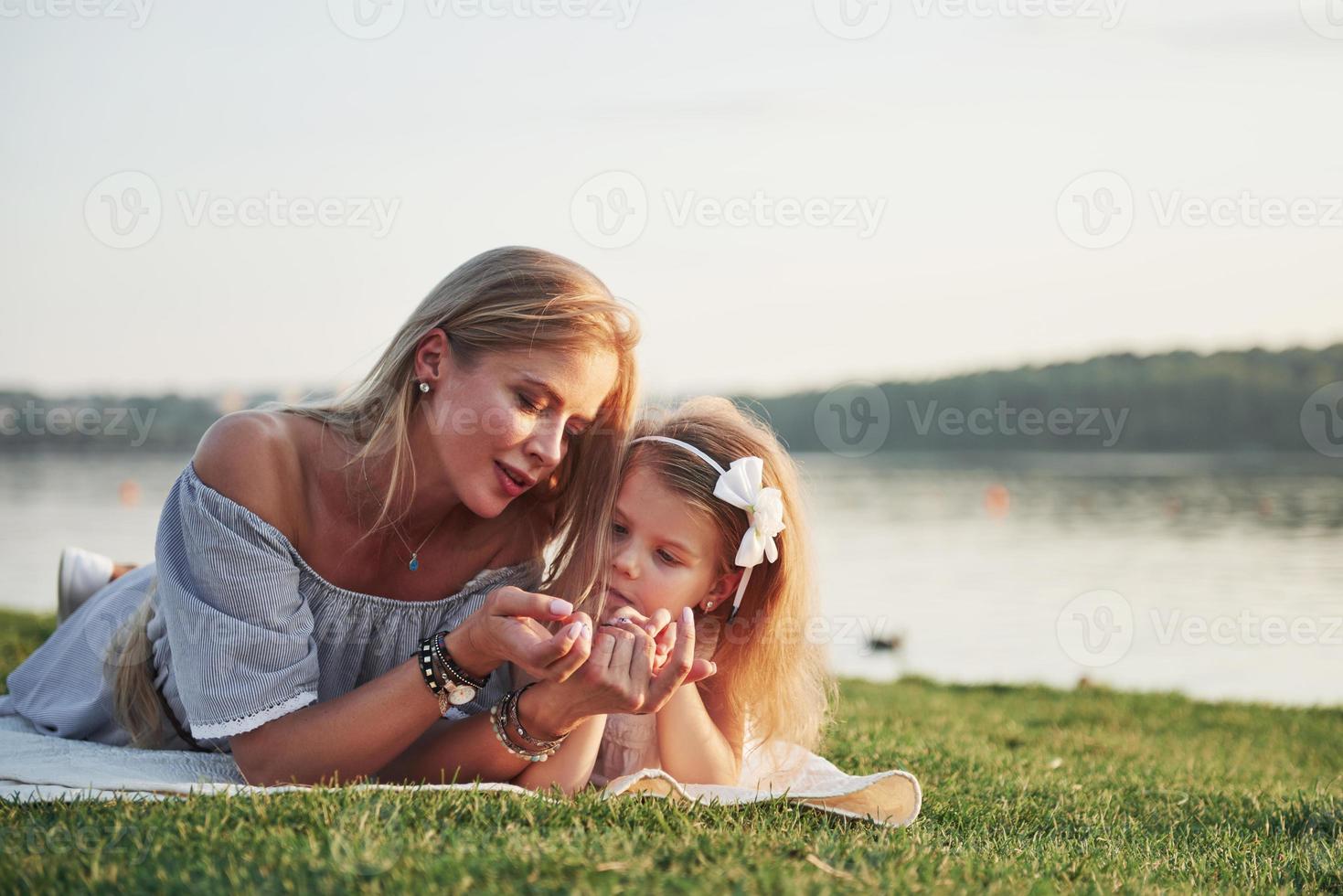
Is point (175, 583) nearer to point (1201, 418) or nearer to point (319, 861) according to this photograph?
point (319, 861)

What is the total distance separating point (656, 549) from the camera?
150 inches

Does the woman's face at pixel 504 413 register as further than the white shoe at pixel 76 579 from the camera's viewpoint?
No

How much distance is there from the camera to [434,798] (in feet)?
9.06

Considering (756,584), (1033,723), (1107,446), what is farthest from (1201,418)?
(756,584)

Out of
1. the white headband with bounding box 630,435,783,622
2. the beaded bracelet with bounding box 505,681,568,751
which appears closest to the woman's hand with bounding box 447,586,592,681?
the beaded bracelet with bounding box 505,681,568,751

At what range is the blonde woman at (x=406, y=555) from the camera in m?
3.14

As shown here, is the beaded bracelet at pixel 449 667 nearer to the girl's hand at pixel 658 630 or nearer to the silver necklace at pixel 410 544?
the girl's hand at pixel 658 630

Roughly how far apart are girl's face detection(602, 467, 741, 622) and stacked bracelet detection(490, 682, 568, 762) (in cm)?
53

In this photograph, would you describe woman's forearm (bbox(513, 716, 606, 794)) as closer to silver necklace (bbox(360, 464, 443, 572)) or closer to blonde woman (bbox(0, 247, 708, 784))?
blonde woman (bbox(0, 247, 708, 784))

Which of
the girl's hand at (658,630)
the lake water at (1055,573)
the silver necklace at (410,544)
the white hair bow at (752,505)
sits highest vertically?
the white hair bow at (752,505)

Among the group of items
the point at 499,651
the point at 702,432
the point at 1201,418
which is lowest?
the point at 499,651

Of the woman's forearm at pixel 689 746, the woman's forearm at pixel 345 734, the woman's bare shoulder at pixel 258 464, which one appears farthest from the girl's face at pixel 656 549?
the woman's bare shoulder at pixel 258 464

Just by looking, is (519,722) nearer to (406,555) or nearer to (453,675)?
(453,675)

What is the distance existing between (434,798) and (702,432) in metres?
1.77
